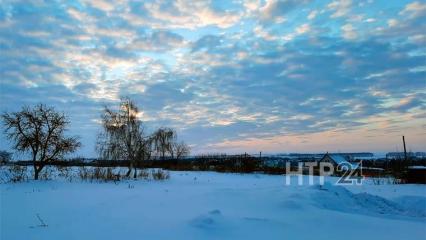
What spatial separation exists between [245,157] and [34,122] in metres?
17.0

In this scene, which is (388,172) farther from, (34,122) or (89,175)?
(34,122)

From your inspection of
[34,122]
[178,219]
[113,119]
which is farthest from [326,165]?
[178,219]

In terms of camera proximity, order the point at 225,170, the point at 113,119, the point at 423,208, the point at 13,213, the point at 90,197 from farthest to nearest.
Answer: the point at 225,170 < the point at 113,119 < the point at 90,197 < the point at 423,208 < the point at 13,213

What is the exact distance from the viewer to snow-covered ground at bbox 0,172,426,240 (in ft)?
21.7

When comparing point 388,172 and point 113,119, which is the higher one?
point 113,119

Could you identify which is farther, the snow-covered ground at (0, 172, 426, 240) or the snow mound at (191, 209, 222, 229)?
the snow mound at (191, 209, 222, 229)

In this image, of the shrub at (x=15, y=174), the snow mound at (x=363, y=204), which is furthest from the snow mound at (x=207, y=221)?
the shrub at (x=15, y=174)

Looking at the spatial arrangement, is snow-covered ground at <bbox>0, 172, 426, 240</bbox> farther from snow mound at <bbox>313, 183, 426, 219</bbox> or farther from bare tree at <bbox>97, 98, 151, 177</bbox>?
bare tree at <bbox>97, 98, 151, 177</bbox>

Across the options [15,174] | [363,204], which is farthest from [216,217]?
[15,174]

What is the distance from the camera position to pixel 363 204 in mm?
10828

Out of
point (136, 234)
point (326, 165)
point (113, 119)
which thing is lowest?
point (136, 234)

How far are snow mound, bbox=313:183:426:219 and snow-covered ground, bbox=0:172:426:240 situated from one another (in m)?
0.02

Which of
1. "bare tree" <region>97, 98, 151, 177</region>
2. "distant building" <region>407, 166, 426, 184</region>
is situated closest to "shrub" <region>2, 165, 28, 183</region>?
"bare tree" <region>97, 98, 151, 177</region>

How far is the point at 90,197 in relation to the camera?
37.6 ft
